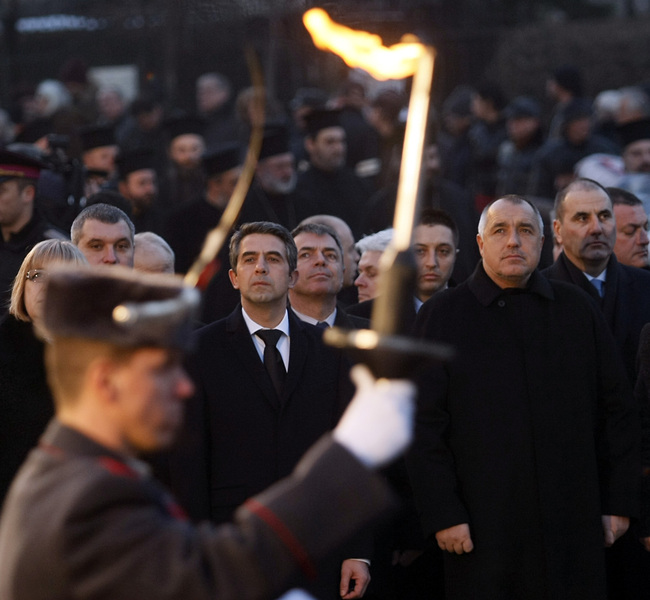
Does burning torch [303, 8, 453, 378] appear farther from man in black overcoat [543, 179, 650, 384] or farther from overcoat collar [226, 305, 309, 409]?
man in black overcoat [543, 179, 650, 384]

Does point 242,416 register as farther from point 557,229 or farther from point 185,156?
point 185,156

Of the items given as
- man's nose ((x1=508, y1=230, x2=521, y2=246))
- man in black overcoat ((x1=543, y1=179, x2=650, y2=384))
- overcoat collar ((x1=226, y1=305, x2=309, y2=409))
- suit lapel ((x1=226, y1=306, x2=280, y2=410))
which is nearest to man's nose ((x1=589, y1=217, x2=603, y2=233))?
man in black overcoat ((x1=543, y1=179, x2=650, y2=384))

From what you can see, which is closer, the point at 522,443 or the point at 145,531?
the point at 145,531

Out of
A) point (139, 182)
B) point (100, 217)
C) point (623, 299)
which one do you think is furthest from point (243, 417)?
point (139, 182)

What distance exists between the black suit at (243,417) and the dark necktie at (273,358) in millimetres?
40

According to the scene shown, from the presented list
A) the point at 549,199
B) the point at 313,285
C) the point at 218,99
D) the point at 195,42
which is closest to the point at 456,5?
the point at 195,42

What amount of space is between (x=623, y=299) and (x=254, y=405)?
7.14 feet

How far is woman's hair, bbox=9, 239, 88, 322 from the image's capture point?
210 inches

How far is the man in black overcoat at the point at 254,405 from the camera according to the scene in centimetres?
515

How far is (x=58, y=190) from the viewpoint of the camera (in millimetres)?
8469

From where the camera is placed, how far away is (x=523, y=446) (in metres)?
5.30

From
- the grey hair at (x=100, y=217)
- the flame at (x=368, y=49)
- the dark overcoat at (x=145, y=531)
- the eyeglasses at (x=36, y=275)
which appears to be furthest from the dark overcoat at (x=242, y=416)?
the dark overcoat at (x=145, y=531)

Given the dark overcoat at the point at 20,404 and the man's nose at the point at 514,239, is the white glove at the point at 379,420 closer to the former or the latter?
the dark overcoat at the point at 20,404

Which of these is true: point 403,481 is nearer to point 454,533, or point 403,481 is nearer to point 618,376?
point 454,533
